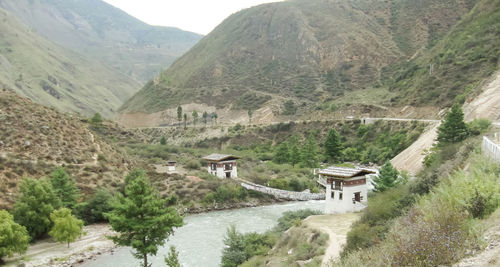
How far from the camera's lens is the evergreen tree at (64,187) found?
30.7 metres

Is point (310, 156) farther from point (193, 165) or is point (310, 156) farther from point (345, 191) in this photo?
point (345, 191)

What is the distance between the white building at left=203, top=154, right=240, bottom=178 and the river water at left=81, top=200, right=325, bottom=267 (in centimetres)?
850

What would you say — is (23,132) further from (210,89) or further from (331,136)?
(210,89)

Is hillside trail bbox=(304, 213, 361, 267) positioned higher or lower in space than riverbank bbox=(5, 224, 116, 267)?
higher

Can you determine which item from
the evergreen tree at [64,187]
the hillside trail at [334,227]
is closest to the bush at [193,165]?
the evergreen tree at [64,187]

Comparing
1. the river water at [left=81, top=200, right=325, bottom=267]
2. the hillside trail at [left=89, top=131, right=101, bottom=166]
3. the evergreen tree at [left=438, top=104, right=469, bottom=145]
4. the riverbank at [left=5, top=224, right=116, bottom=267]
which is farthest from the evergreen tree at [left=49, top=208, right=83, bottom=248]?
the evergreen tree at [left=438, top=104, right=469, bottom=145]

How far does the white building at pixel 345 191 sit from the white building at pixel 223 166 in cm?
2254

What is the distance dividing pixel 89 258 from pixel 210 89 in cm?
8333

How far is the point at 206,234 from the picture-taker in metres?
29.5

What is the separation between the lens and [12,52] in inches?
5773

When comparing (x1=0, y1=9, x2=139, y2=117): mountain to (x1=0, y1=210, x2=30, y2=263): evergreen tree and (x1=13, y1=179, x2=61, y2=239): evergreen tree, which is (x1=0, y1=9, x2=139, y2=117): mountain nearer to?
(x1=13, y1=179, x2=61, y2=239): evergreen tree

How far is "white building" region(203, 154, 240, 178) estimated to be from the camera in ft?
152

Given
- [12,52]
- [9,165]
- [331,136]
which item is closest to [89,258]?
[9,165]

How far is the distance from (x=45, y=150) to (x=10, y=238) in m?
15.8
